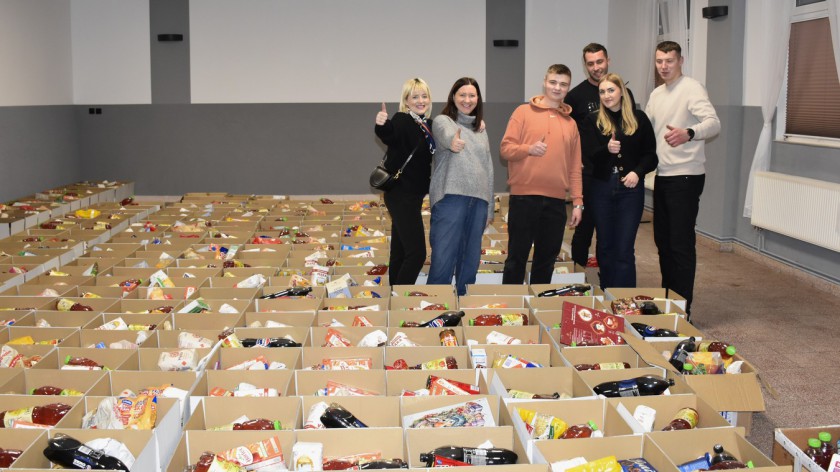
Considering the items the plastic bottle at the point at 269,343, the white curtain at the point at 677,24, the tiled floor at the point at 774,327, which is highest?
the white curtain at the point at 677,24

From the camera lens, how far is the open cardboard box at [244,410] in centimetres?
264

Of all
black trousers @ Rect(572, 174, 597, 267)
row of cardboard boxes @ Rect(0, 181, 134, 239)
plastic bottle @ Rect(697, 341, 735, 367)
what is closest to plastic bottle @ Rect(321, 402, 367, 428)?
plastic bottle @ Rect(697, 341, 735, 367)

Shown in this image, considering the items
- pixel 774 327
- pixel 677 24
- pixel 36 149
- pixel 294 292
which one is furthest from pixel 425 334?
pixel 36 149

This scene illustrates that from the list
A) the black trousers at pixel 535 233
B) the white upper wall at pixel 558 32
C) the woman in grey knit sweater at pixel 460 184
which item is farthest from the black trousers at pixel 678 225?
the white upper wall at pixel 558 32

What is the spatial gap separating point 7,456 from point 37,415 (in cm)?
28

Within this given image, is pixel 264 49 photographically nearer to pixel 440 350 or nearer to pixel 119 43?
pixel 119 43

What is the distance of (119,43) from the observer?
989 cm

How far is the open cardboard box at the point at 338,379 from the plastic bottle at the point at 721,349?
4.31 feet

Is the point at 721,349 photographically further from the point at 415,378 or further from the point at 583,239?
the point at 583,239

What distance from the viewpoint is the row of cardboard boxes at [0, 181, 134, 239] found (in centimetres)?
643

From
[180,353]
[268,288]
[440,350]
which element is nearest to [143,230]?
[268,288]

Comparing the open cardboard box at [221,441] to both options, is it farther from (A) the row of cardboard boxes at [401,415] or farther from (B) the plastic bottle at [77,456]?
(B) the plastic bottle at [77,456]

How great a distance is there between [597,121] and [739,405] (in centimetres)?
196

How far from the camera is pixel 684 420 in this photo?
261 cm
